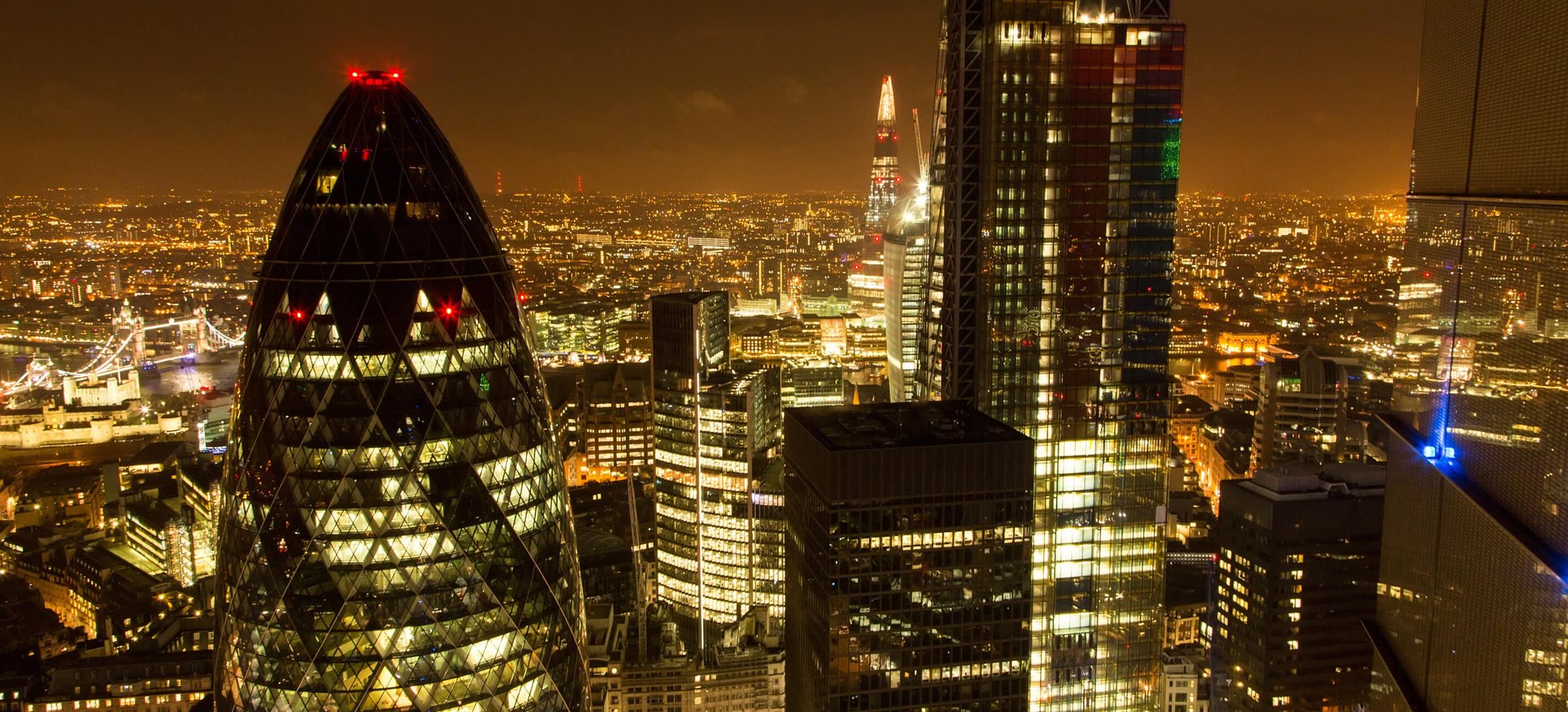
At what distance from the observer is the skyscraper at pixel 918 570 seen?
24281 millimetres

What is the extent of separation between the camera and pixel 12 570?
57.0 m

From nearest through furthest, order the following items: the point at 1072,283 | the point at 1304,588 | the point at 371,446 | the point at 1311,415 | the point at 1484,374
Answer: the point at 1484,374 → the point at 371,446 → the point at 1072,283 → the point at 1304,588 → the point at 1311,415

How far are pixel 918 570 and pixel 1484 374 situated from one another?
1757 centimetres

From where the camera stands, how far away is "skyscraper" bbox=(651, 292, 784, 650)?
49531 mm

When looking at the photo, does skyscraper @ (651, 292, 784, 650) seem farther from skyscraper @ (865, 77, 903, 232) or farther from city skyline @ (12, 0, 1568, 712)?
skyscraper @ (865, 77, 903, 232)

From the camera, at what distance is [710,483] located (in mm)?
50312

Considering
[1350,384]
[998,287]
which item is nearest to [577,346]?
[1350,384]

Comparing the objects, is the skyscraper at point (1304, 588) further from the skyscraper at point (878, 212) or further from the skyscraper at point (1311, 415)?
the skyscraper at point (878, 212)

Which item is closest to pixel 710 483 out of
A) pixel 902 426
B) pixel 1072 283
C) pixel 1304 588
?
pixel 1072 283

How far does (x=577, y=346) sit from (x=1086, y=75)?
75049mm

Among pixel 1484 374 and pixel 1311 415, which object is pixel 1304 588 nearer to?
pixel 1311 415

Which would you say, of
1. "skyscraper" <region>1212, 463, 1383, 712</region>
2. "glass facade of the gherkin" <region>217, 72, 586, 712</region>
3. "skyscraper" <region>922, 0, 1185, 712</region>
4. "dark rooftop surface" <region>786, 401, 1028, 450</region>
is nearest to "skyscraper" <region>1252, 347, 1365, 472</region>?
"skyscraper" <region>1212, 463, 1383, 712</region>

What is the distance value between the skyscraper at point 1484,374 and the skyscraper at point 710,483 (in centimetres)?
4006

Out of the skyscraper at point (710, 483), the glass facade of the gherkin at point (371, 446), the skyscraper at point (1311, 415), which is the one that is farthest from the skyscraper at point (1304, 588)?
the glass facade of the gherkin at point (371, 446)
